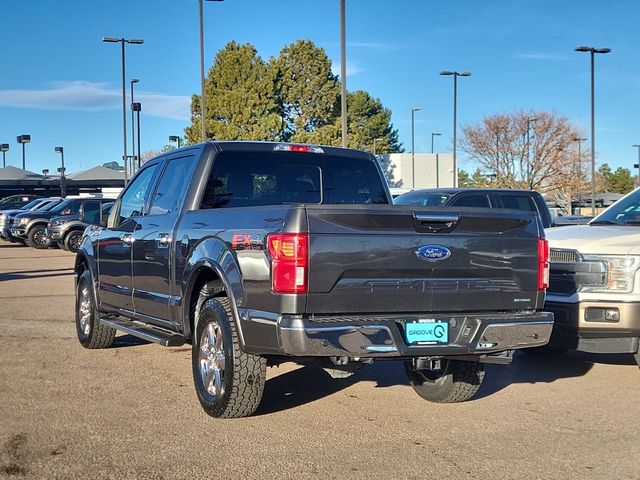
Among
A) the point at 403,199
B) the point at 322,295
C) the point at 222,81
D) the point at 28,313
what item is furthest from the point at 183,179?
the point at 222,81

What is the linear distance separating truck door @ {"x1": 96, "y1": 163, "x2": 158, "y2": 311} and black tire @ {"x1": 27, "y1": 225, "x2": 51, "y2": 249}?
20.1 meters

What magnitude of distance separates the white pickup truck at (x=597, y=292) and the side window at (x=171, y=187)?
11.1ft

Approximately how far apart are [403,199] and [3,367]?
24.8 feet

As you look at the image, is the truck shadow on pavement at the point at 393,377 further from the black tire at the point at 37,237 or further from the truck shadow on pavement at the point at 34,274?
the black tire at the point at 37,237

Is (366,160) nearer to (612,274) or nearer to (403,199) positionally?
(612,274)

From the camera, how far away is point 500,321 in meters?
5.39

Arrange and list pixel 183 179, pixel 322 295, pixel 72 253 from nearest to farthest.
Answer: pixel 322 295 → pixel 183 179 → pixel 72 253

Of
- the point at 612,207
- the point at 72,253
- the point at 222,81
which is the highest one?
the point at 222,81

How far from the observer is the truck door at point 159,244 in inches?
262

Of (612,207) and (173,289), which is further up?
(612,207)

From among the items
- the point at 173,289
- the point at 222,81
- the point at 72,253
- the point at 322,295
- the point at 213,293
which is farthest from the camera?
the point at 222,81

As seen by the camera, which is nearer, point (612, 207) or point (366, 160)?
point (366, 160)

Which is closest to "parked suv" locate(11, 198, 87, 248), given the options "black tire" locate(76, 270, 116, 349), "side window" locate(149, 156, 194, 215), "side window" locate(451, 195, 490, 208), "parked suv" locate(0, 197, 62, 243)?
"parked suv" locate(0, 197, 62, 243)

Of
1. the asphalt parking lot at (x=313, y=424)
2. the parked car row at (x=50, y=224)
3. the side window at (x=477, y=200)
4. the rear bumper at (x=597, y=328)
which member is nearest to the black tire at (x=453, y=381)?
the asphalt parking lot at (x=313, y=424)
